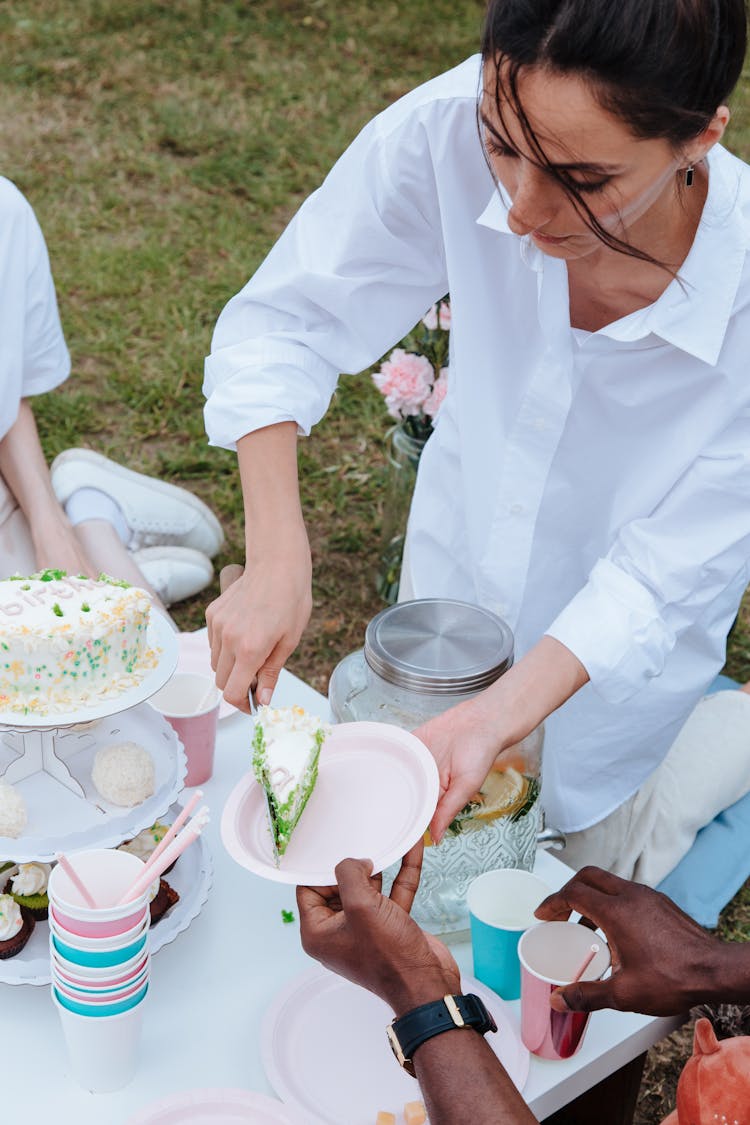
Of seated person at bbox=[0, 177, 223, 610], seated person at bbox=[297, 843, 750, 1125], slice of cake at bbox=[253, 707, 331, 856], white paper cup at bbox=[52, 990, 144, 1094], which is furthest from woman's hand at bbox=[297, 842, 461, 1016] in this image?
seated person at bbox=[0, 177, 223, 610]

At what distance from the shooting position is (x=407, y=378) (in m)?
2.95

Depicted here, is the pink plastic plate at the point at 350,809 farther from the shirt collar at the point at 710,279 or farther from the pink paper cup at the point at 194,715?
the shirt collar at the point at 710,279

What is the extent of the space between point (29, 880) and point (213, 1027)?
0.29 meters

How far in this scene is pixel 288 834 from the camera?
144 cm

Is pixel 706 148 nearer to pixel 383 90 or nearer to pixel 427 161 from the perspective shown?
pixel 427 161

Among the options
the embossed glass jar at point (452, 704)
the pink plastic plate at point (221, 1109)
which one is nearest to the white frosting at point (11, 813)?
the pink plastic plate at point (221, 1109)

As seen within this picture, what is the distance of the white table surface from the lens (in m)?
1.41

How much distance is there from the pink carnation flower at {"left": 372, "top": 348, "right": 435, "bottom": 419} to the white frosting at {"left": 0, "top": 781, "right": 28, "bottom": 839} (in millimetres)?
1669

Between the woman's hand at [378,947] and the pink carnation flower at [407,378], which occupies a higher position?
the woman's hand at [378,947]

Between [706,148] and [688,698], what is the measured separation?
0.97 metres

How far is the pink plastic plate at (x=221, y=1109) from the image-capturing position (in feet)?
4.44

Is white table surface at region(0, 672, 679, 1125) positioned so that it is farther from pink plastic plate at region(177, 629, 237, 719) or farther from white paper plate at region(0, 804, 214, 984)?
pink plastic plate at region(177, 629, 237, 719)

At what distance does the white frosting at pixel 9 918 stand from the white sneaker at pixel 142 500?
5.14ft

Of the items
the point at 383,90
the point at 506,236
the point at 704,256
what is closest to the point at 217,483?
the point at 506,236
